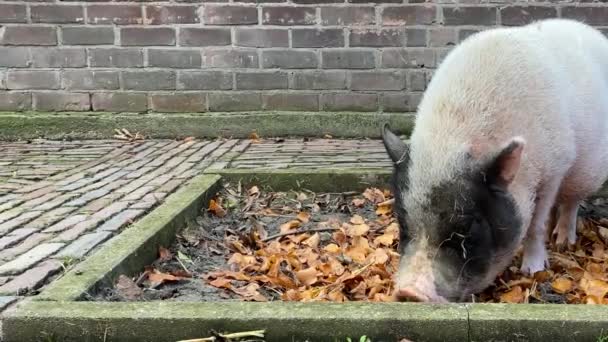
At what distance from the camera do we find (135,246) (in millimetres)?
3324

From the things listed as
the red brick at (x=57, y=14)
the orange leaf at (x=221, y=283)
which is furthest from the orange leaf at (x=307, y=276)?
the red brick at (x=57, y=14)

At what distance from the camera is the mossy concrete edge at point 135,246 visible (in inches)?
109

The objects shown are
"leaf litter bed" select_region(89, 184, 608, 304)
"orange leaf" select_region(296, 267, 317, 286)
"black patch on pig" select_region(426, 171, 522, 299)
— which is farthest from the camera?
"orange leaf" select_region(296, 267, 317, 286)

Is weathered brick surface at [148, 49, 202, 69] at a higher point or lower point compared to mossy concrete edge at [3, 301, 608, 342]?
higher

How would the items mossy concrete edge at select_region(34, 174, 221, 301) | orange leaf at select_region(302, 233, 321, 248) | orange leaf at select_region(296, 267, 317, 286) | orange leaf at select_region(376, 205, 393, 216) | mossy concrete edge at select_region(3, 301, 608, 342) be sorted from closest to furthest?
mossy concrete edge at select_region(3, 301, 608, 342), mossy concrete edge at select_region(34, 174, 221, 301), orange leaf at select_region(296, 267, 317, 286), orange leaf at select_region(302, 233, 321, 248), orange leaf at select_region(376, 205, 393, 216)

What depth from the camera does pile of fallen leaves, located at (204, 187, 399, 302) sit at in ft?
10.8

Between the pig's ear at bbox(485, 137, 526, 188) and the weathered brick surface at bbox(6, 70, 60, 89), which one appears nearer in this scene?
the pig's ear at bbox(485, 137, 526, 188)

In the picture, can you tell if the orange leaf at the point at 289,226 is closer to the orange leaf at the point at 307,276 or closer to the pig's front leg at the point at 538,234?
the orange leaf at the point at 307,276

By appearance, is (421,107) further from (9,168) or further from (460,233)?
(9,168)

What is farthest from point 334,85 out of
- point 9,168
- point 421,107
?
point 421,107

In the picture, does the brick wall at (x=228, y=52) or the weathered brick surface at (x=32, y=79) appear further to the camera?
the weathered brick surface at (x=32, y=79)

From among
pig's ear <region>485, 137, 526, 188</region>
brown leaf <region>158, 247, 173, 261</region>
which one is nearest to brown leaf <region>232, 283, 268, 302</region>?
brown leaf <region>158, 247, 173, 261</region>

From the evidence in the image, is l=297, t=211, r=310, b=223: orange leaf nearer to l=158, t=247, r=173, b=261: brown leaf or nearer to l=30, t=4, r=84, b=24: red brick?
l=158, t=247, r=173, b=261: brown leaf

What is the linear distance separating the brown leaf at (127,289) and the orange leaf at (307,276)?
0.78m
